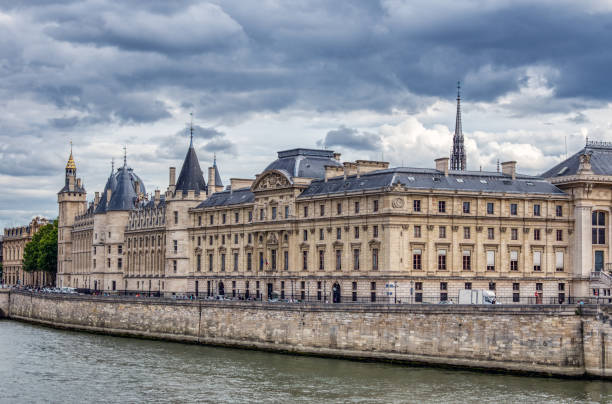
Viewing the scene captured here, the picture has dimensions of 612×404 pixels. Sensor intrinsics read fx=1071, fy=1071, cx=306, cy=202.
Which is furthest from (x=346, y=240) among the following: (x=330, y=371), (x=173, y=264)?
(x=173, y=264)

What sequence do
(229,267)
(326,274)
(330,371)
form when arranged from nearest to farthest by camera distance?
(330,371), (326,274), (229,267)

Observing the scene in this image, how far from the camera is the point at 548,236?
3529 inches

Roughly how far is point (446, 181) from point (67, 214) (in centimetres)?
8043

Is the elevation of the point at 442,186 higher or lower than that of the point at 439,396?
higher

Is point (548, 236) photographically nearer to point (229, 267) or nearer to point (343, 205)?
point (343, 205)

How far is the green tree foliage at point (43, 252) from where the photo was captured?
160500mm

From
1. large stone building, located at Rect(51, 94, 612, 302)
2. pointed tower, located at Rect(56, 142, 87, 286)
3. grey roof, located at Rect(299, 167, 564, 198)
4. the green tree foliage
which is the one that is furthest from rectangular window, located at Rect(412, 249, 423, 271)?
the green tree foliage

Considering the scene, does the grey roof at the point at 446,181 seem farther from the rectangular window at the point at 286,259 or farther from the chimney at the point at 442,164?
the rectangular window at the point at 286,259

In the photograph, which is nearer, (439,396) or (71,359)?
(439,396)

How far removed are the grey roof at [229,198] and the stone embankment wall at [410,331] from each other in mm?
20104

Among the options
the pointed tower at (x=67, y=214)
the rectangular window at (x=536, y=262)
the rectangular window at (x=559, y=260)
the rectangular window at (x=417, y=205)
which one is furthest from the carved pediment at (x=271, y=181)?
the pointed tower at (x=67, y=214)

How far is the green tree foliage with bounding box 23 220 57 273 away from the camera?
16050cm

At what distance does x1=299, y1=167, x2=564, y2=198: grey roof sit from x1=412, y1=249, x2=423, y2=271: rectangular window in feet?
17.1

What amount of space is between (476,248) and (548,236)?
276 inches
